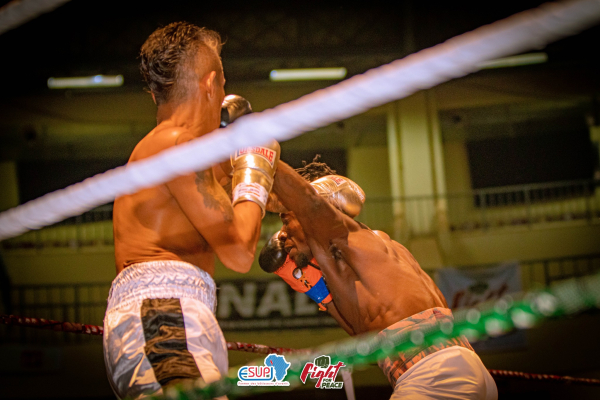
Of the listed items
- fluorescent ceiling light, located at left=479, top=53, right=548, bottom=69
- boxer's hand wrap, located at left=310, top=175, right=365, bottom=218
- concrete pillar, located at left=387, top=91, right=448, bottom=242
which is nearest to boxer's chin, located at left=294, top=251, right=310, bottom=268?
boxer's hand wrap, located at left=310, top=175, right=365, bottom=218

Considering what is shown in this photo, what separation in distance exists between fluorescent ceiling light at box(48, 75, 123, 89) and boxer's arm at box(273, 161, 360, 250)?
24.1 feet

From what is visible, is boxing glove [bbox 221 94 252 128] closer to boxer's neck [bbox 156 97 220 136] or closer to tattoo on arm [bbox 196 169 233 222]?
boxer's neck [bbox 156 97 220 136]

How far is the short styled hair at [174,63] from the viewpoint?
143cm

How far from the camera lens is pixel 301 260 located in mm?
2158

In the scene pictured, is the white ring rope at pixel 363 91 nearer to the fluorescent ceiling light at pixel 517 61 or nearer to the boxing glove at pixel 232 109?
the boxing glove at pixel 232 109

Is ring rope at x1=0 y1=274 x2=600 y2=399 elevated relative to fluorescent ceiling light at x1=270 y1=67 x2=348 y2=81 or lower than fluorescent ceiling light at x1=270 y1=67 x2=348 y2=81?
lower

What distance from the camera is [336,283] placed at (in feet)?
6.26

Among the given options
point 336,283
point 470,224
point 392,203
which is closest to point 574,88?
point 470,224

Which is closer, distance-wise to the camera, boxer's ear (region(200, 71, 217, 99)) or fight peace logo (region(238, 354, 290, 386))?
boxer's ear (region(200, 71, 217, 99))

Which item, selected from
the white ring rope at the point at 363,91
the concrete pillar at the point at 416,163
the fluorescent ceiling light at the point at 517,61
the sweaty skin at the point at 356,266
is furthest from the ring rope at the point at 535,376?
the fluorescent ceiling light at the point at 517,61

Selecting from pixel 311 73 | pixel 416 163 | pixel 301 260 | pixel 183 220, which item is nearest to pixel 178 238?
pixel 183 220

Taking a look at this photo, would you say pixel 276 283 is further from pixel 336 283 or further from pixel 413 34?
pixel 336 283

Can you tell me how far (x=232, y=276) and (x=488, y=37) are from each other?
6.71 metres

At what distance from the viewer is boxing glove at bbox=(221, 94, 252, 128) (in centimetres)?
167
